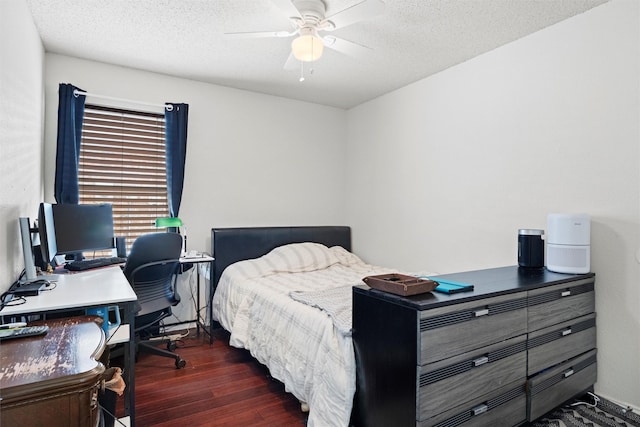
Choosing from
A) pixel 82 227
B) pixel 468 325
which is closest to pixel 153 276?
pixel 82 227

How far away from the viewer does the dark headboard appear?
12.3ft

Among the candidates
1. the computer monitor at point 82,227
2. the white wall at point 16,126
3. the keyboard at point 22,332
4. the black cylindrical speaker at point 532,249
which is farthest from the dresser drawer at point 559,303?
the computer monitor at point 82,227

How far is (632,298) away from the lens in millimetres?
2230

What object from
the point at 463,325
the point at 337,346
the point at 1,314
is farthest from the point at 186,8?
the point at 463,325

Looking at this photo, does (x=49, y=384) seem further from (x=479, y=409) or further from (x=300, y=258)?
(x=300, y=258)

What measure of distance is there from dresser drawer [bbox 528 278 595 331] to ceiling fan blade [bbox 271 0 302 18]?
213 centimetres

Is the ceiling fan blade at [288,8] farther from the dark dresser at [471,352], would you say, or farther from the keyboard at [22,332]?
the keyboard at [22,332]

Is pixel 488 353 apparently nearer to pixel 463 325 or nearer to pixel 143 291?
pixel 463 325

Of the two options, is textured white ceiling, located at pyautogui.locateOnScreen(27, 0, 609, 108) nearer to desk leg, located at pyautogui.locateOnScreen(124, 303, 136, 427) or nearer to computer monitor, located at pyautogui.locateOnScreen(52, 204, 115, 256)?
computer monitor, located at pyautogui.locateOnScreen(52, 204, 115, 256)

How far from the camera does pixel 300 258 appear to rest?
380 cm

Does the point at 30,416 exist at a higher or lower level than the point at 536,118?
lower

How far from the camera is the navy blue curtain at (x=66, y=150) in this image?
304cm

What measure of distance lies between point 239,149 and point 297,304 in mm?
2153

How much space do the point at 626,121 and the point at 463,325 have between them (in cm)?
175
